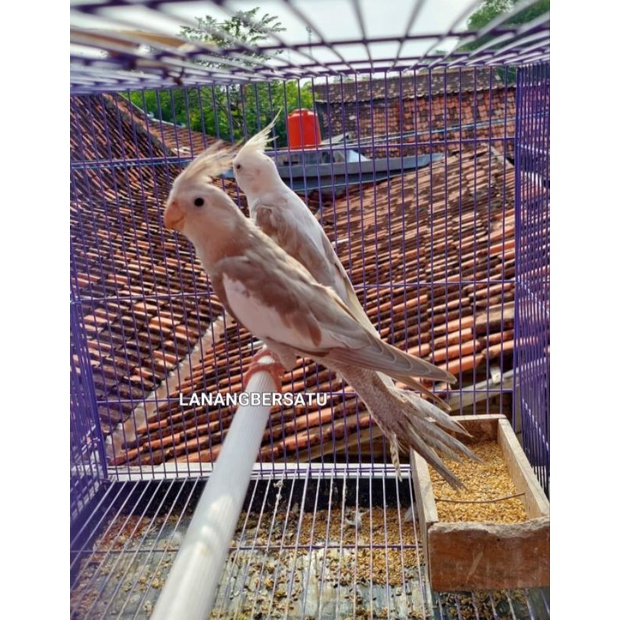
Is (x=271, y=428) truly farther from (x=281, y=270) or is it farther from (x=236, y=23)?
(x=236, y=23)

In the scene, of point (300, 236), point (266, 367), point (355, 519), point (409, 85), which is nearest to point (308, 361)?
point (266, 367)

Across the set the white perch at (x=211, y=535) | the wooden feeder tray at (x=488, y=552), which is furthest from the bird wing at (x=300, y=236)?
the wooden feeder tray at (x=488, y=552)

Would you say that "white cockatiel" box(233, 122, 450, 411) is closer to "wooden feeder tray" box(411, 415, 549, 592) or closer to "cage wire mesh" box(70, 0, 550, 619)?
"cage wire mesh" box(70, 0, 550, 619)

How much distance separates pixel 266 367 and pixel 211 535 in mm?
620

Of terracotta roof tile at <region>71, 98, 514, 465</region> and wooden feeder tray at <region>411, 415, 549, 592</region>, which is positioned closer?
wooden feeder tray at <region>411, 415, 549, 592</region>

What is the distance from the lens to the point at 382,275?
1.91 metres

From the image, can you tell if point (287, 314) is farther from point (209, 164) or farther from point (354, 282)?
point (354, 282)

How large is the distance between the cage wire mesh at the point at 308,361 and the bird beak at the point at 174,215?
220 mm

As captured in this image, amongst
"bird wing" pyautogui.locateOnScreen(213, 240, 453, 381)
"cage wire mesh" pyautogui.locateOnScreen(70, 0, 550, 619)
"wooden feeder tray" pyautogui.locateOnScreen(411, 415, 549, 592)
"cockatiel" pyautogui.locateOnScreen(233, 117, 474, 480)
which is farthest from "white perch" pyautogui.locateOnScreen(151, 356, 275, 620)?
"wooden feeder tray" pyautogui.locateOnScreen(411, 415, 549, 592)

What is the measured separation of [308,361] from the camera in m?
1.70

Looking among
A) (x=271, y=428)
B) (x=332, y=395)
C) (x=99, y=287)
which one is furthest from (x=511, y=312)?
(x=99, y=287)

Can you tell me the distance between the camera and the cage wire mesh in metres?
1.55

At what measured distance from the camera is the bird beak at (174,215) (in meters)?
1.27

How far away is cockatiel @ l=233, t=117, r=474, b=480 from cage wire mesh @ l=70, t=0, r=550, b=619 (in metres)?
0.08
